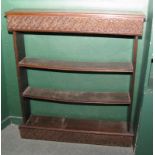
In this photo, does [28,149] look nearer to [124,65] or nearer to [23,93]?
[23,93]

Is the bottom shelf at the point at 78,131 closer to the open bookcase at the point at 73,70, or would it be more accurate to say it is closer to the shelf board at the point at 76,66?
the open bookcase at the point at 73,70

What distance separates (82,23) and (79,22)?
0.08 feet

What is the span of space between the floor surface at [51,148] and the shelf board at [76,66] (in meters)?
0.79

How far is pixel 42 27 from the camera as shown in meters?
1.93

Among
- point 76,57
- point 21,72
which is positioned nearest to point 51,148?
point 21,72

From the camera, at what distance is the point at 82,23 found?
1877mm

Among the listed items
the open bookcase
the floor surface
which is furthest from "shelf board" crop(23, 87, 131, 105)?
the floor surface

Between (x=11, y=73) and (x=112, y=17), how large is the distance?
47.1 inches

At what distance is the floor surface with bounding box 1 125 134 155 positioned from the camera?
2.27 meters

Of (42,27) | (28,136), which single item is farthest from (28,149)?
(42,27)

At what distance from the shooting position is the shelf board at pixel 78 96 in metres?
2.21

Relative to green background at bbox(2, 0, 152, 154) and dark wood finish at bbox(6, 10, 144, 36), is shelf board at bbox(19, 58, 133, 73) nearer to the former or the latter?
green background at bbox(2, 0, 152, 154)

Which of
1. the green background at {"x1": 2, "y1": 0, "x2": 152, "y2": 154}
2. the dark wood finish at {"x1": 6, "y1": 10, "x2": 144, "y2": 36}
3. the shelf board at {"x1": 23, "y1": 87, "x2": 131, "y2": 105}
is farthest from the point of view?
the shelf board at {"x1": 23, "y1": 87, "x2": 131, "y2": 105}

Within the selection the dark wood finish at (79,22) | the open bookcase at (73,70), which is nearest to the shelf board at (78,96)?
the open bookcase at (73,70)
